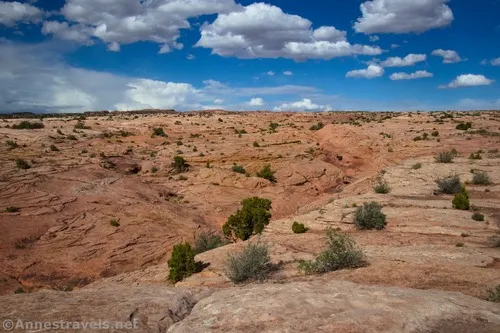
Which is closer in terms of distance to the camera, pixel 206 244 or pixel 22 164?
pixel 206 244

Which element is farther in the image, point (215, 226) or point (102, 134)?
point (102, 134)

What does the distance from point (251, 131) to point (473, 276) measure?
44.2 m

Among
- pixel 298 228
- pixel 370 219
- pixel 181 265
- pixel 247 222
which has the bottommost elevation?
pixel 181 265

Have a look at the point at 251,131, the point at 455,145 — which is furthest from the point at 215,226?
the point at 251,131

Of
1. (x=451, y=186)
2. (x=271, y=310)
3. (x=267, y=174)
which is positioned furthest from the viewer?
(x=267, y=174)

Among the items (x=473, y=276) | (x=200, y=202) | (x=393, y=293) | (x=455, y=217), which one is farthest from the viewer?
(x=200, y=202)

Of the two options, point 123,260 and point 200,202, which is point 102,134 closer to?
point 200,202

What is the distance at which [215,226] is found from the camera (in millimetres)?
24047

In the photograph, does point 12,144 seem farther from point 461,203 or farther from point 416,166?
point 461,203

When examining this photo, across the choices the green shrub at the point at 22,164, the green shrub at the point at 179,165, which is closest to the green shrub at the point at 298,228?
the green shrub at the point at 179,165

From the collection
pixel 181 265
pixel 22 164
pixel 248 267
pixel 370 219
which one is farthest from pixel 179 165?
pixel 248 267

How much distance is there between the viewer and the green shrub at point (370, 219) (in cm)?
1534

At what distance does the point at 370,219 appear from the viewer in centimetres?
1548

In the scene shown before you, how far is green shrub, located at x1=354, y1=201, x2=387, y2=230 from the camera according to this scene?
604 inches
